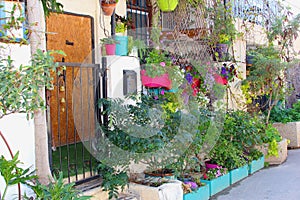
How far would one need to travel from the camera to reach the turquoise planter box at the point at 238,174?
19.8 feet

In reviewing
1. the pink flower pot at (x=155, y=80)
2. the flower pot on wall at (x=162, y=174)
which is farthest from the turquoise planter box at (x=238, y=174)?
the pink flower pot at (x=155, y=80)

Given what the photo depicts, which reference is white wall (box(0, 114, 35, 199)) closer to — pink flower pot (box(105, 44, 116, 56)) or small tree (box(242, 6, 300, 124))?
pink flower pot (box(105, 44, 116, 56))

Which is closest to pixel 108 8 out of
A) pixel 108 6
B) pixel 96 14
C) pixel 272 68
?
pixel 108 6

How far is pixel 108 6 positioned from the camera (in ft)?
17.6

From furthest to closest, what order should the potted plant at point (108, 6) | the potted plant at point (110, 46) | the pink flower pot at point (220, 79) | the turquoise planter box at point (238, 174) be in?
the pink flower pot at point (220, 79), the turquoise planter box at point (238, 174), the potted plant at point (108, 6), the potted plant at point (110, 46)

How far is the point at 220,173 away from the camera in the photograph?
5.85 metres

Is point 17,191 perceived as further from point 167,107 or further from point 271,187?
point 271,187

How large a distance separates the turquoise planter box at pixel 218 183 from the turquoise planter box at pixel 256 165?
0.88 m

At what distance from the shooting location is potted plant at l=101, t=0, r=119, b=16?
17.6 feet

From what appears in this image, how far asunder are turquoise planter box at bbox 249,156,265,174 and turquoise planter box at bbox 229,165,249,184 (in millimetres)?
166

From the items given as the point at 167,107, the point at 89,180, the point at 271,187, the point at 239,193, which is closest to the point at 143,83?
the point at 167,107

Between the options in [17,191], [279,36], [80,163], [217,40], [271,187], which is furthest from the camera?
[279,36]

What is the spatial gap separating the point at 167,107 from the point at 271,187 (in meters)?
1.89

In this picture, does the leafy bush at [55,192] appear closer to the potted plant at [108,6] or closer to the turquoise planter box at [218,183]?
the turquoise planter box at [218,183]
